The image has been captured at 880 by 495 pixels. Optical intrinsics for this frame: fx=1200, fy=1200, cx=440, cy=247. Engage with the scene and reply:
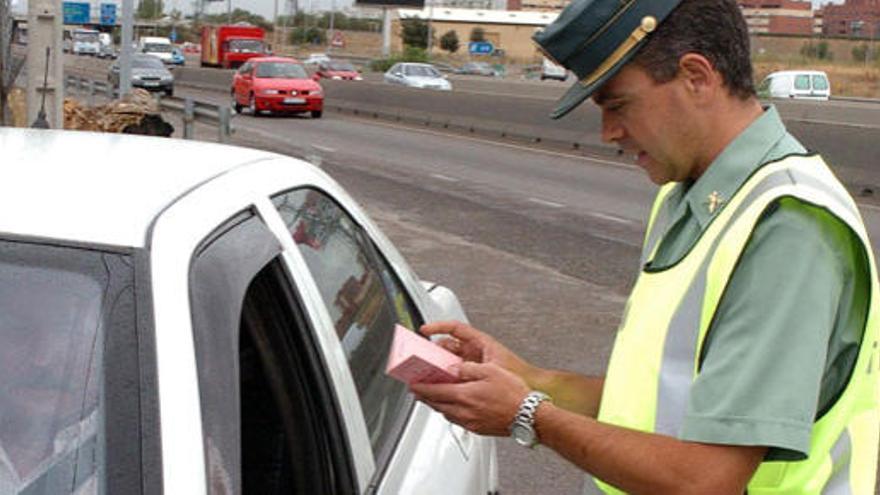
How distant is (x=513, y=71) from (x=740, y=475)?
294ft

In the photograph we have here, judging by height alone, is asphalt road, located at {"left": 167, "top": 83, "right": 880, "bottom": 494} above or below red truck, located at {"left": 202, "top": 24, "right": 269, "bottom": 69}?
below

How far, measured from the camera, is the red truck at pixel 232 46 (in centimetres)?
5801

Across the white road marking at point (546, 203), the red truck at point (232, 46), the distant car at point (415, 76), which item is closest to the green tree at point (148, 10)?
the red truck at point (232, 46)

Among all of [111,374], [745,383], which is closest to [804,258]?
[745,383]

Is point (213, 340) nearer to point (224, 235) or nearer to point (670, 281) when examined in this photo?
point (224, 235)

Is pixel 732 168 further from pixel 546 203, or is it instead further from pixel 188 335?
pixel 546 203

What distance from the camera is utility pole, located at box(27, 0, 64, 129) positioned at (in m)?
8.73

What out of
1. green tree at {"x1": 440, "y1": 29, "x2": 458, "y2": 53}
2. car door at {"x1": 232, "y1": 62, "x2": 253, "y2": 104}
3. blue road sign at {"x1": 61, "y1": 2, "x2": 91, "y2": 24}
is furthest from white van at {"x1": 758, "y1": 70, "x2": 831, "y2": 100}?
green tree at {"x1": 440, "y1": 29, "x2": 458, "y2": 53}

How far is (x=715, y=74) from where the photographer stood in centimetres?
190

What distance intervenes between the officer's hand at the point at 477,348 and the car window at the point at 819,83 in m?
34.2

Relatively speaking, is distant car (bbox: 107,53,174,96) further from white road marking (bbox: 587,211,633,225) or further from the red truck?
white road marking (bbox: 587,211,633,225)

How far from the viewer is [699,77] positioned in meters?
1.90

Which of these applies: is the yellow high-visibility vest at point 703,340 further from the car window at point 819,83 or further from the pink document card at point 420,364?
the car window at point 819,83

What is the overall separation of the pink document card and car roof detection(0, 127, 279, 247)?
1.54 ft
